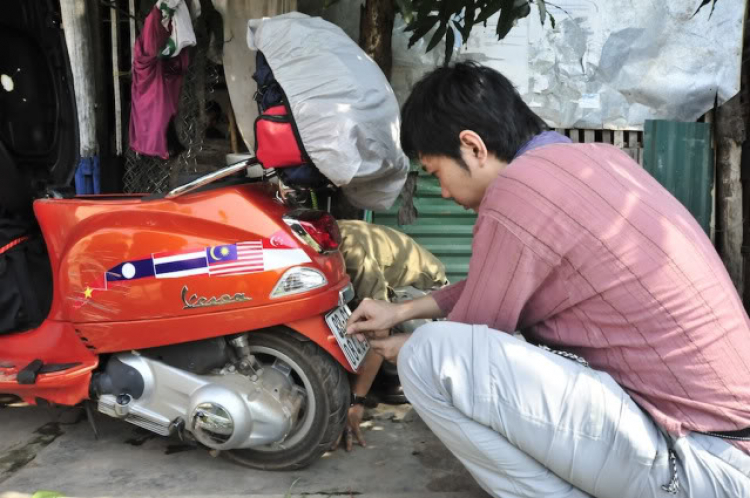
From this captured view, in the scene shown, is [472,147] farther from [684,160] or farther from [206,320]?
[684,160]

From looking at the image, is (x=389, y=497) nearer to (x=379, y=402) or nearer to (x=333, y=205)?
(x=379, y=402)

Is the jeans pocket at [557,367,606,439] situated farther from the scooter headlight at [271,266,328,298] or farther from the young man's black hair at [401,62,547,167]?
the scooter headlight at [271,266,328,298]

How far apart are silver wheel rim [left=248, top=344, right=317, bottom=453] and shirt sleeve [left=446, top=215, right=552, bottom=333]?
2.38 feet

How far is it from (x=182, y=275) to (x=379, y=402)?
131 cm

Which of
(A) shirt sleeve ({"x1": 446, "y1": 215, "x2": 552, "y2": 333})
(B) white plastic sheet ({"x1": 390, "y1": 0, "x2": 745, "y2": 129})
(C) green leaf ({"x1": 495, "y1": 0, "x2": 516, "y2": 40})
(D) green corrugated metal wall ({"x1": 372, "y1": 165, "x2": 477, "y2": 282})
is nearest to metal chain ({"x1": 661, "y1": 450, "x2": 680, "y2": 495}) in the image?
(A) shirt sleeve ({"x1": 446, "y1": 215, "x2": 552, "y2": 333})

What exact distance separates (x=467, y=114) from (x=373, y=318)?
2.35 ft

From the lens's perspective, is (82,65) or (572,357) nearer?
(572,357)

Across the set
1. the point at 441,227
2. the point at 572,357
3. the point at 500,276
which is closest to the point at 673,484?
the point at 572,357

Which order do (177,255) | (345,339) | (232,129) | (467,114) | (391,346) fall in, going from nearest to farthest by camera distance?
(467,114) → (391,346) → (177,255) → (345,339) → (232,129)

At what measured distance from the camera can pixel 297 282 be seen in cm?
208

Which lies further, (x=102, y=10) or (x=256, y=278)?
(x=102, y=10)

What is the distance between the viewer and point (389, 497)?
2070 millimetres

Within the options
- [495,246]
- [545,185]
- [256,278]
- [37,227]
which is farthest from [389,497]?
[37,227]

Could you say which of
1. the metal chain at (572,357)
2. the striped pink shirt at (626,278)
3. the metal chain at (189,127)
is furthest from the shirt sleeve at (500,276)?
the metal chain at (189,127)
